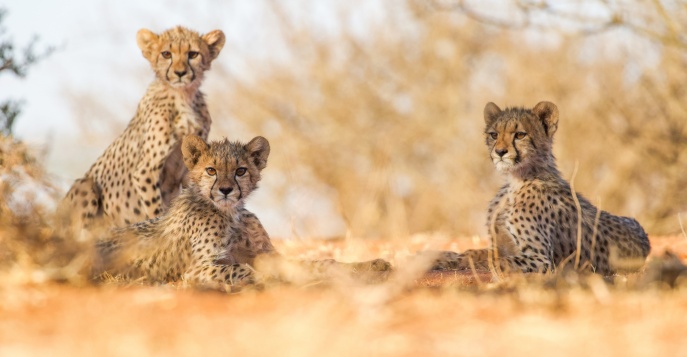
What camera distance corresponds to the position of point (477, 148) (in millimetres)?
15953

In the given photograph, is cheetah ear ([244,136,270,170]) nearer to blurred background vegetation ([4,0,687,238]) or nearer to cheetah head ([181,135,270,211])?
cheetah head ([181,135,270,211])

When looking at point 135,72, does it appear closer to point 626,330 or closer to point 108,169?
point 108,169

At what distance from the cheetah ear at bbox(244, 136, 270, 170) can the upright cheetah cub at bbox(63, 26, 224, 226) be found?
1.05 meters

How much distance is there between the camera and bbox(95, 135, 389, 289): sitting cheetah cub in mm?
4957

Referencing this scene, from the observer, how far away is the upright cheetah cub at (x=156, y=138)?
6133mm

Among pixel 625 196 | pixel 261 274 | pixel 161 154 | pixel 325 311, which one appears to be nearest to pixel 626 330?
pixel 325 311

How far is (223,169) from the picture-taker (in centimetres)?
502

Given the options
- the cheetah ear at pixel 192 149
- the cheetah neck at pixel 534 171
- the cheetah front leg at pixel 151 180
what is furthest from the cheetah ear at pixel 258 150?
the cheetah neck at pixel 534 171

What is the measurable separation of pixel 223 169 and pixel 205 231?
0.34 m

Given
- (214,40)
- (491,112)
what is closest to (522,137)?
(491,112)

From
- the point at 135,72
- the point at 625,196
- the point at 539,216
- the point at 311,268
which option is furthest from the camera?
the point at 135,72

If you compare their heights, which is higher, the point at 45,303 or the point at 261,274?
the point at 261,274

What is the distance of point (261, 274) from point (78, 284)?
0.99 meters

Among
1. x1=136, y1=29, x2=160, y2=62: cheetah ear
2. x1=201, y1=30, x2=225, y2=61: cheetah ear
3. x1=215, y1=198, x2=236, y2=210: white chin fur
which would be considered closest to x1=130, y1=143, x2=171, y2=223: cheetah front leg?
x1=136, y1=29, x2=160, y2=62: cheetah ear
